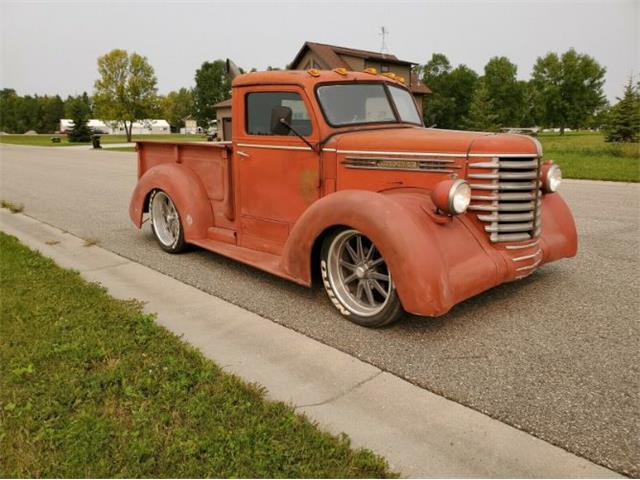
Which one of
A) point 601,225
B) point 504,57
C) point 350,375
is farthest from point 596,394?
point 504,57

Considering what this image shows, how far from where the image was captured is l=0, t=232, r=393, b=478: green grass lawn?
2.36 m

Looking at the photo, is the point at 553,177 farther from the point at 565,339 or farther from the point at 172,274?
the point at 172,274

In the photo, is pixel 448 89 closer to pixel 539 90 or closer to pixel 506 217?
pixel 539 90

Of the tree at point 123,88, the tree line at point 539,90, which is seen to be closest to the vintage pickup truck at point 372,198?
the tree at point 123,88

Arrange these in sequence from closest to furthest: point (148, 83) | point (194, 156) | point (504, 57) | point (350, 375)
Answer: point (350, 375)
point (194, 156)
point (148, 83)
point (504, 57)

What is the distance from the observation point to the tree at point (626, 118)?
2291 cm

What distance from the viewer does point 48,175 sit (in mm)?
16297

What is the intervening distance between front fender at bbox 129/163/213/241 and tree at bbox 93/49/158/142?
47456 millimetres

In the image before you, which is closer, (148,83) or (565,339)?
(565,339)

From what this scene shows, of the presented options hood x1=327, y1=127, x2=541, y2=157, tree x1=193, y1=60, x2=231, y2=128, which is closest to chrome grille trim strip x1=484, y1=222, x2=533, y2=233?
hood x1=327, y1=127, x2=541, y2=157

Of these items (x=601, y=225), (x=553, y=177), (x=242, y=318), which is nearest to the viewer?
(x=242, y=318)

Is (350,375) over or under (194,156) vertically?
under


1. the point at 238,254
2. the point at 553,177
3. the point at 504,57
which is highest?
the point at 504,57

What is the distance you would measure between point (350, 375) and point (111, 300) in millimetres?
2390
